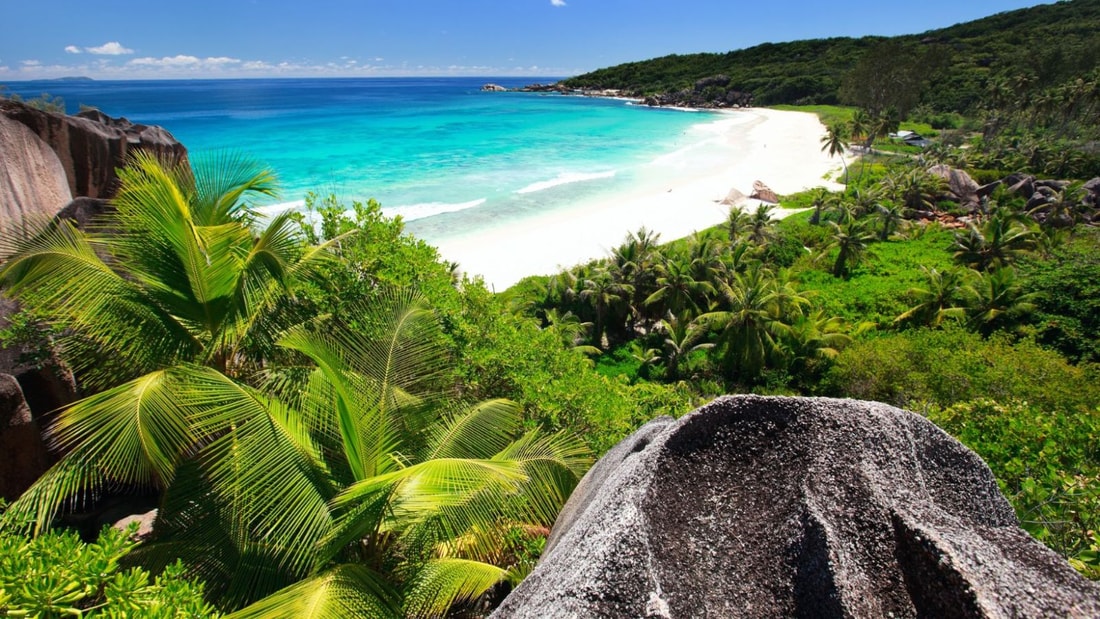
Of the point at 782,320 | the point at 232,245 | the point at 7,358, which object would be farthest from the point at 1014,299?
the point at 7,358

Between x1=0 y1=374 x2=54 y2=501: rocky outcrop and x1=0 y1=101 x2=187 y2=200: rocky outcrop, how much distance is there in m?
6.60

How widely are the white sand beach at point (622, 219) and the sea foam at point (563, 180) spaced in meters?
5.51

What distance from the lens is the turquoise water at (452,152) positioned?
1507 inches

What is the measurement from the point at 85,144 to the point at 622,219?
2907cm

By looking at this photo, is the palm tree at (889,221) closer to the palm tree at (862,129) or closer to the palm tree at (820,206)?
the palm tree at (820,206)

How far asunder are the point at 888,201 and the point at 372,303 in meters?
42.0

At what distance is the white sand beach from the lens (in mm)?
28922

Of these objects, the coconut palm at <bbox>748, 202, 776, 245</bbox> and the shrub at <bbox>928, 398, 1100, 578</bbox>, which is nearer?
the shrub at <bbox>928, 398, 1100, 578</bbox>

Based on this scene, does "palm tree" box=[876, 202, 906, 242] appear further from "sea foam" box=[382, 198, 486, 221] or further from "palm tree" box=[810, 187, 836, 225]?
"sea foam" box=[382, 198, 486, 221]

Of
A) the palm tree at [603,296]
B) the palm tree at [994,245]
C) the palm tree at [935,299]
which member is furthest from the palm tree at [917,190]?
the palm tree at [603,296]

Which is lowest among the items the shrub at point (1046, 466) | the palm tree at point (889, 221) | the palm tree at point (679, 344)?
the palm tree at point (679, 344)

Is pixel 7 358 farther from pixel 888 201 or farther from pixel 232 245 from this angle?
pixel 888 201

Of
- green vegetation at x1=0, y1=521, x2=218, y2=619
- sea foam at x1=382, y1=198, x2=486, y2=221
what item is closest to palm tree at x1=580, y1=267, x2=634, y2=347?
sea foam at x1=382, y1=198, x2=486, y2=221

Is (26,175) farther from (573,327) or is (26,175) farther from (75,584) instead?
(573,327)
